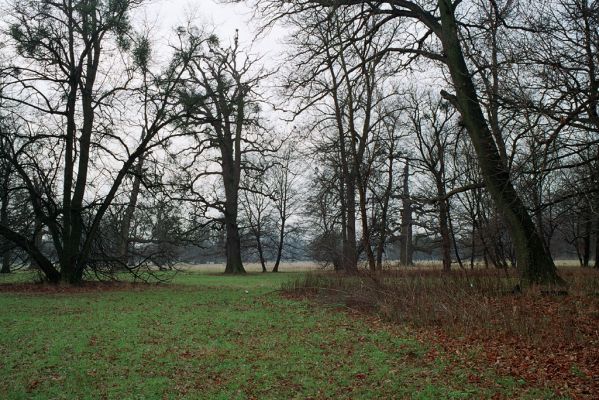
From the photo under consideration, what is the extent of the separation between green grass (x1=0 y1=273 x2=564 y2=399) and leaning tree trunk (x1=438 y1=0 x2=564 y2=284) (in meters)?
4.34

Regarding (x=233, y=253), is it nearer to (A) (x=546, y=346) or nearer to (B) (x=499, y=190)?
(B) (x=499, y=190)

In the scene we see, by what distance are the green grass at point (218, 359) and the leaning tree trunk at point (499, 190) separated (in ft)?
14.2

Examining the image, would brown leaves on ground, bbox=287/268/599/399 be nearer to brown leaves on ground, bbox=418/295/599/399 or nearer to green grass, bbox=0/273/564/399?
brown leaves on ground, bbox=418/295/599/399

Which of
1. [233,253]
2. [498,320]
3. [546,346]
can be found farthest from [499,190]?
[233,253]

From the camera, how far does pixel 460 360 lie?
22.4 feet

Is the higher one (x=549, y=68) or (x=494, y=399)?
(x=549, y=68)

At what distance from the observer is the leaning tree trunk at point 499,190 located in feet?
37.0

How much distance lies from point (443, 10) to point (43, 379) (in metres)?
12.0

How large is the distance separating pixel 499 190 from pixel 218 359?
25.0 ft

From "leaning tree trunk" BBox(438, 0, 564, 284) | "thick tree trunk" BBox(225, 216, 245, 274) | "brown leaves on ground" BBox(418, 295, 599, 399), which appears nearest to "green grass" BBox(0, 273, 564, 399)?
"brown leaves on ground" BBox(418, 295, 599, 399)

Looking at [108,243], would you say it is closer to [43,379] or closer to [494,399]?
[43,379]

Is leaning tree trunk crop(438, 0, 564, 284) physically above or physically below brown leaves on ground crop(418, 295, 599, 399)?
above

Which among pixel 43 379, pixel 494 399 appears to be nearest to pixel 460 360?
pixel 494 399

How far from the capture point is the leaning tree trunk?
11281 millimetres
